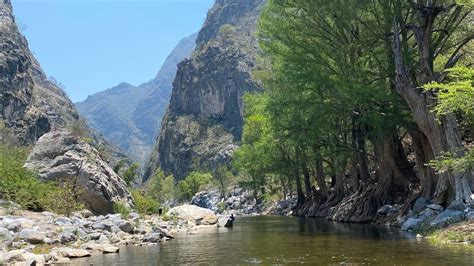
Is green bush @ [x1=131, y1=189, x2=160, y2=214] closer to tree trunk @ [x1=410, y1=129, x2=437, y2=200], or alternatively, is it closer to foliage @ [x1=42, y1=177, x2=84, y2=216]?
foliage @ [x1=42, y1=177, x2=84, y2=216]

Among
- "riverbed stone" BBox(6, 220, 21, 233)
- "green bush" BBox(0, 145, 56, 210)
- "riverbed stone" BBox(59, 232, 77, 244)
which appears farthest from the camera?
"green bush" BBox(0, 145, 56, 210)

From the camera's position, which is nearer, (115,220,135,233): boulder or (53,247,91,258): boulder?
(53,247,91,258): boulder

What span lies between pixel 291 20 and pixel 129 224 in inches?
605

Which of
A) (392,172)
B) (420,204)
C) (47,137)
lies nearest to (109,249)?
(420,204)

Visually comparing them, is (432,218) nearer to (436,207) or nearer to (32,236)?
(436,207)

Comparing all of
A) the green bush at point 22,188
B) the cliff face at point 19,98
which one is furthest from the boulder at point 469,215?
the cliff face at point 19,98

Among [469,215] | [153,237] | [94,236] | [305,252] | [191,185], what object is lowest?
[305,252]

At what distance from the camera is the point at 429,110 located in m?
22.0

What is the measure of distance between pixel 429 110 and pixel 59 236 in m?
17.2

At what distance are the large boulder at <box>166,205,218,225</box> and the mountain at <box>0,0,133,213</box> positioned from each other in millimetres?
4155

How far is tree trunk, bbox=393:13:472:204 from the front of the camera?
21.5m

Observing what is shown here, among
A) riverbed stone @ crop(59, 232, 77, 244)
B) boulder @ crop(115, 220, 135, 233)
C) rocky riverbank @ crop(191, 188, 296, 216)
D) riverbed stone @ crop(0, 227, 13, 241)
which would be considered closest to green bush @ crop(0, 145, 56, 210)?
boulder @ crop(115, 220, 135, 233)

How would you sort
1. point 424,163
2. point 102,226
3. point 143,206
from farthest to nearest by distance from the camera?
point 143,206, point 424,163, point 102,226

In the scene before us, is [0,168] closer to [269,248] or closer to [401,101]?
[269,248]
